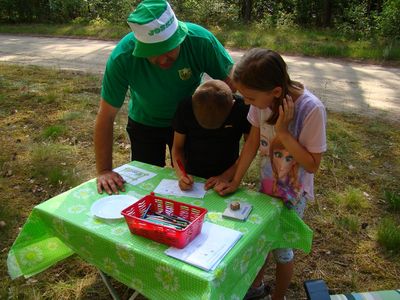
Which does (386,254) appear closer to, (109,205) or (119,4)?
(109,205)

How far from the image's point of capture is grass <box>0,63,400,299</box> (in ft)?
8.70

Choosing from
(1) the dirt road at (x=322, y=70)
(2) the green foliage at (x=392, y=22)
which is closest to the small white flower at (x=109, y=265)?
(1) the dirt road at (x=322, y=70)

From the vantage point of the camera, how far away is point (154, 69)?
2395 millimetres

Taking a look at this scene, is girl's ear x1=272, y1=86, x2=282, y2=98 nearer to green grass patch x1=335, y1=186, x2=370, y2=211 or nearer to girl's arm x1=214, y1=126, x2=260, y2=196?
girl's arm x1=214, y1=126, x2=260, y2=196

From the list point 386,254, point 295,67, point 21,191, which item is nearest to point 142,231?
point 386,254

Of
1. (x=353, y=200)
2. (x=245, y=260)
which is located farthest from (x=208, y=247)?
(x=353, y=200)

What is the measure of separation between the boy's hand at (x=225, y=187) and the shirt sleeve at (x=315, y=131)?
44cm

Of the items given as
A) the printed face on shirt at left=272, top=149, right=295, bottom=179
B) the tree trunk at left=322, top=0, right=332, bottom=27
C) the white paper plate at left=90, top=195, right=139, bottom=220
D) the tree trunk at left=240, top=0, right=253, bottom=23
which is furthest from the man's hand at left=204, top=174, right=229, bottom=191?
the tree trunk at left=240, top=0, right=253, bottom=23

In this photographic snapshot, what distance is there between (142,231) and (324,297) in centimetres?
80

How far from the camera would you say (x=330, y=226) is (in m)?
3.17

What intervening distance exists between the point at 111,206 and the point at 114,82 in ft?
2.68

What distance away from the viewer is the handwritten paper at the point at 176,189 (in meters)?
2.05

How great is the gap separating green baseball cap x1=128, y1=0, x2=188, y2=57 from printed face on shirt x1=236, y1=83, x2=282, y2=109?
536 millimetres

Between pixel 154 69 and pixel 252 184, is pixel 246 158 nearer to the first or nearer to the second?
pixel 154 69
